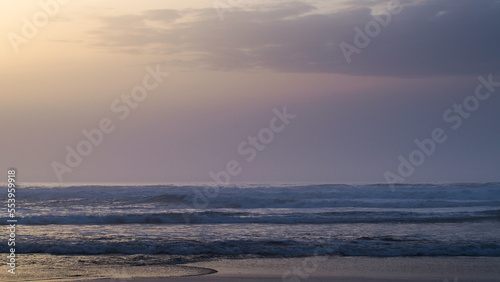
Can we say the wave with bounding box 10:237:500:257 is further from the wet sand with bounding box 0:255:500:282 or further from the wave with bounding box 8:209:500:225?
the wave with bounding box 8:209:500:225

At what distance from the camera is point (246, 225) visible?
799 inches

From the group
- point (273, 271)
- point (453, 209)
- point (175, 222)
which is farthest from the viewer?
point (453, 209)

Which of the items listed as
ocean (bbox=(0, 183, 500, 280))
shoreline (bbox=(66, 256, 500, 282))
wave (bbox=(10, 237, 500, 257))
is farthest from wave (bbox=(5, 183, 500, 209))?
shoreline (bbox=(66, 256, 500, 282))

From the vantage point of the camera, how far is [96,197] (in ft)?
111

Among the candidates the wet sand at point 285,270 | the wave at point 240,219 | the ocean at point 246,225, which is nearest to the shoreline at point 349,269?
the wet sand at point 285,270

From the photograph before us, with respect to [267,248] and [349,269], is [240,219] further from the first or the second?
[349,269]

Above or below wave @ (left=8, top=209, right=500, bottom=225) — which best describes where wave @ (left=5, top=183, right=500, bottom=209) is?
above

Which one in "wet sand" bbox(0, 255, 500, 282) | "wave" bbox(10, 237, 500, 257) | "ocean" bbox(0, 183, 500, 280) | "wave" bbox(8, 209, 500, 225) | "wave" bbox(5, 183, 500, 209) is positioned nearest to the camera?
"wet sand" bbox(0, 255, 500, 282)

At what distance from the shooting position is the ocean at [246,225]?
1395cm

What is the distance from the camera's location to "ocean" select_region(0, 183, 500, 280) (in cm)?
1395

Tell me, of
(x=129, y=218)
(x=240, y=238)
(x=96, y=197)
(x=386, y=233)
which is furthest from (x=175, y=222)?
(x=96, y=197)

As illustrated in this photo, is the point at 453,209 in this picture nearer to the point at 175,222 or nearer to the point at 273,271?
the point at 175,222

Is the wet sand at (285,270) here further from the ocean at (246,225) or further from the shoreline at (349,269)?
the ocean at (246,225)

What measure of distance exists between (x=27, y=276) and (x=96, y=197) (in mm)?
23969
